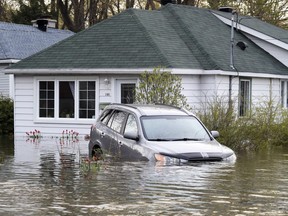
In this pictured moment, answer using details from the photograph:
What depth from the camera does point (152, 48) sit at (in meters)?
26.5

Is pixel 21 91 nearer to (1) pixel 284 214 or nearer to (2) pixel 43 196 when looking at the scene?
(2) pixel 43 196

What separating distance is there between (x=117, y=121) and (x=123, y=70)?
8.65 metres

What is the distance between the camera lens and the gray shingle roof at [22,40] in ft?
120

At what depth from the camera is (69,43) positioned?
28547 millimetres

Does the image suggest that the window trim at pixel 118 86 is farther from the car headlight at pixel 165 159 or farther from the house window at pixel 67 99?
the car headlight at pixel 165 159

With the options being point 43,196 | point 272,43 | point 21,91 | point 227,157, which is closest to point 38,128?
point 21,91

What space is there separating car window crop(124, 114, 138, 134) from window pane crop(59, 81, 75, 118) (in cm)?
1087

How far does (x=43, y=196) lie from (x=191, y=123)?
226 inches

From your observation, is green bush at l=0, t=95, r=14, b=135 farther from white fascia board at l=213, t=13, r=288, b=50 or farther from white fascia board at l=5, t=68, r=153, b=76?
white fascia board at l=213, t=13, r=288, b=50

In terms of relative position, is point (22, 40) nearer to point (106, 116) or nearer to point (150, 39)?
point (150, 39)

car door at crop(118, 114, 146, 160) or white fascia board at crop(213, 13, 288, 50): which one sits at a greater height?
white fascia board at crop(213, 13, 288, 50)

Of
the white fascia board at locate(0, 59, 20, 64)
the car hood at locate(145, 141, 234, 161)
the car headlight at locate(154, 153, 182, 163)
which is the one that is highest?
the white fascia board at locate(0, 59, 20, 64)

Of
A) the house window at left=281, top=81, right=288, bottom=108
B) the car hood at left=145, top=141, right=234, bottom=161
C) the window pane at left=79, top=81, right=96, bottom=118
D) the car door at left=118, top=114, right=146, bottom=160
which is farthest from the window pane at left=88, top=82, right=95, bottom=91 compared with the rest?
the car hood at left=145, top=141, right=234, bottom=161

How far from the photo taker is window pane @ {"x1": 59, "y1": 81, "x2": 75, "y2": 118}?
27344mm
